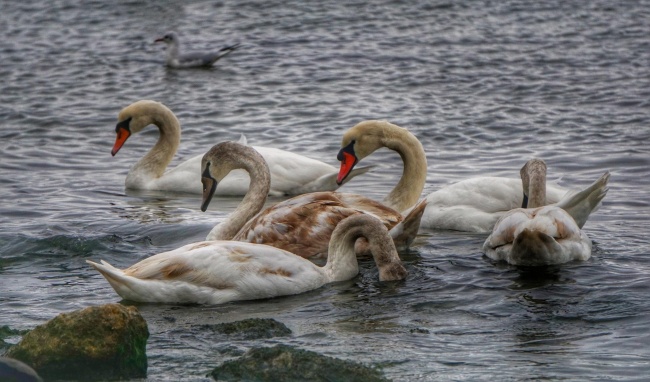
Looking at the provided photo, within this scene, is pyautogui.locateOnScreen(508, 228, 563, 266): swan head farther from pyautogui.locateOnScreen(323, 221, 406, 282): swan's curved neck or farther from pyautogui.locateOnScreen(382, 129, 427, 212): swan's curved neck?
pyautogui.locateOnScreen(382, 129, 427, 212): swan's curved neck

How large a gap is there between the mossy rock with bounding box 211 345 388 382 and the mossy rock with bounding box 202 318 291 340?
30.4 inches

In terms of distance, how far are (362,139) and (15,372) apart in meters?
5.82

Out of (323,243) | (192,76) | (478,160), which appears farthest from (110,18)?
(323,243)

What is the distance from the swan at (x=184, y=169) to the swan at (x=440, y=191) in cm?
64

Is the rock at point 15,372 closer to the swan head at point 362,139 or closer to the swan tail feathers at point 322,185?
the swan head at point 362,139

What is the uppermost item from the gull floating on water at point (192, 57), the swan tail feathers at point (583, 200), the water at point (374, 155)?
the swan tail feathers at point (583, 200)

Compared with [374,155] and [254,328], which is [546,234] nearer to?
[254,328]

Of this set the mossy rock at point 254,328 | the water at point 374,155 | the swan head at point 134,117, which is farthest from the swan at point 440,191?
the swan head at point 134,117

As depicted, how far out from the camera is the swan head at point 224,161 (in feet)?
32.8

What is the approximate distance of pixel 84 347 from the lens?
6.20 metres

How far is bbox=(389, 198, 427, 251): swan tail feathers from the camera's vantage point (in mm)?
9117

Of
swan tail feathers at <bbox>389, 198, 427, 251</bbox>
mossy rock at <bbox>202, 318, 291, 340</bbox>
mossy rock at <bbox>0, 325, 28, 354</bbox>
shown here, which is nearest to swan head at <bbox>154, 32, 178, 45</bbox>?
swan tail feathers at <bbox>389, 198, 427, 251</bbox>

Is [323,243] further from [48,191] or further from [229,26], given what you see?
[229,26]

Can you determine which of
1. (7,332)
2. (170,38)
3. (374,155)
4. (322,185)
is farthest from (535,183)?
(170,38)
